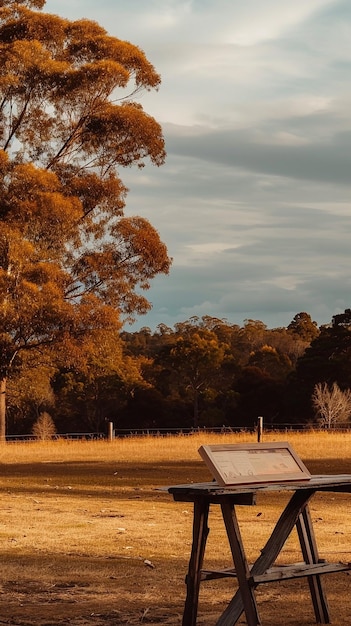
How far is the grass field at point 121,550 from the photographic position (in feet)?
26.3

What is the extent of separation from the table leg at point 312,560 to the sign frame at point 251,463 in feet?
1.59

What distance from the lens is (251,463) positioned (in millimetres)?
7180

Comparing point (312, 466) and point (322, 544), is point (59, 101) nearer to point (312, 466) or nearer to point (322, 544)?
point (312, 466)

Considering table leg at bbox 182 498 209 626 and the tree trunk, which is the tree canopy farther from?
table leg at bbox 182 498 209 626

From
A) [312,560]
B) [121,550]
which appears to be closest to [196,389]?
[121,550]

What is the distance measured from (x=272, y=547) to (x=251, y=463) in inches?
22.1

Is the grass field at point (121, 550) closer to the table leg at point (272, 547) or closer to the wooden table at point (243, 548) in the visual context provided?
the wooden table at point (243, 548)

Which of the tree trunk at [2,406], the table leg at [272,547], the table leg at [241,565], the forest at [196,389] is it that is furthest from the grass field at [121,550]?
the forest at [196,389]

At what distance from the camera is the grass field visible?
26.3 feet

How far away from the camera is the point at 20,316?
1254 inches

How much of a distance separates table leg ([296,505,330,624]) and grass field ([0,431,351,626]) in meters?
0.10

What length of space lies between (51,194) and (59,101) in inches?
176

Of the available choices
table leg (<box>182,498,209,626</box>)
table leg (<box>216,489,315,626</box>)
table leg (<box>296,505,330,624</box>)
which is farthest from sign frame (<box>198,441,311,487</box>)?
table leg (<box>296,505,330,624</box>)

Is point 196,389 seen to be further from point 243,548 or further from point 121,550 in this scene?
point 243,548
